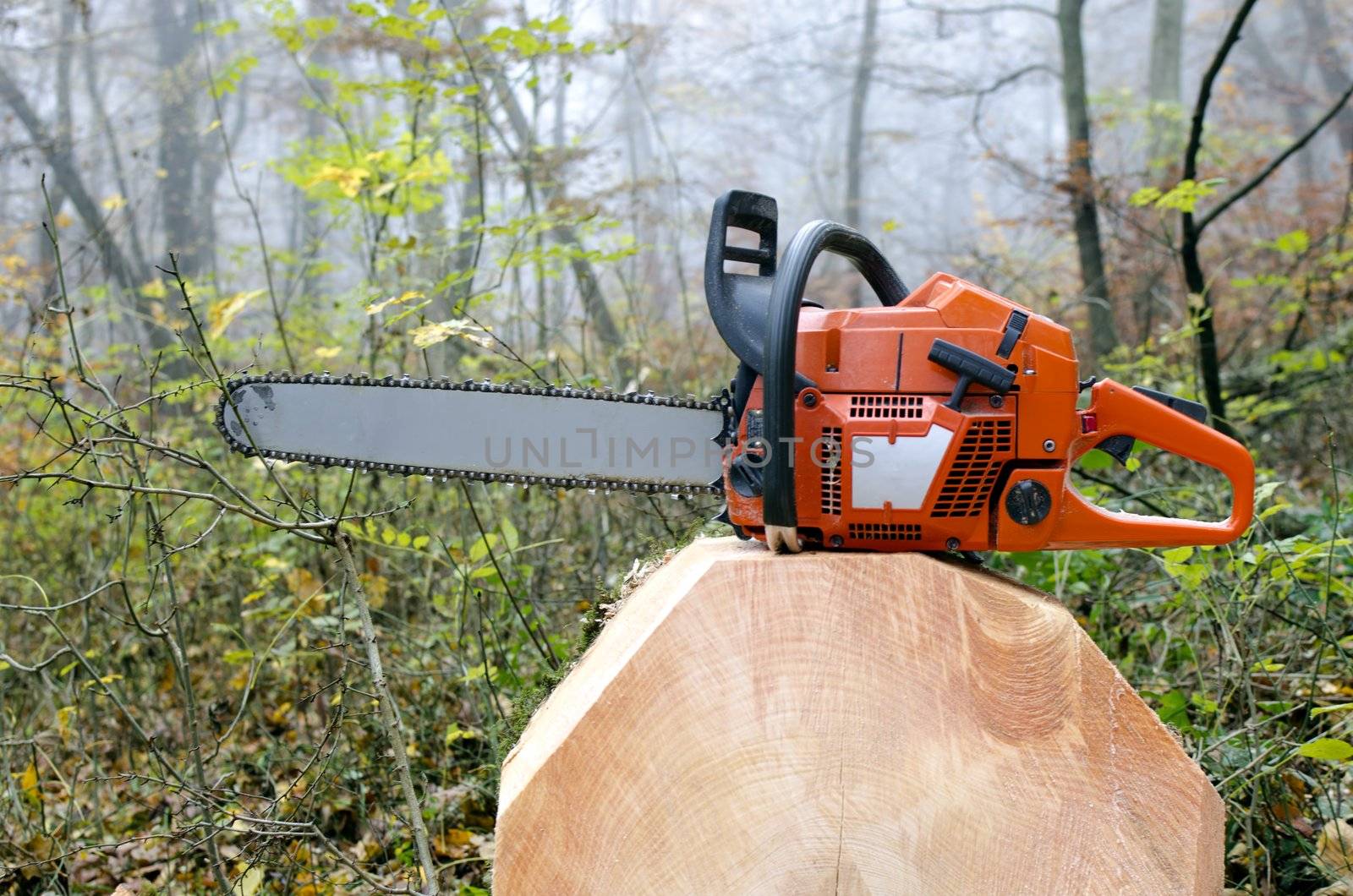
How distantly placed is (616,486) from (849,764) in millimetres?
758

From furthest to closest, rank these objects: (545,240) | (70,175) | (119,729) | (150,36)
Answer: (150,36)
(70,175)
(545,240)
(119,729)

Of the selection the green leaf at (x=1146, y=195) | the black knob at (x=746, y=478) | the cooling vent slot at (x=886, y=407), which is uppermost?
the green leaf at (x=1146, y=195)

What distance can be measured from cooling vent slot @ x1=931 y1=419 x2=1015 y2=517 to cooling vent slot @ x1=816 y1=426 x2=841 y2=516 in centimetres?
16

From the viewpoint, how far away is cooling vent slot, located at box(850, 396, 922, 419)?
1.56 m

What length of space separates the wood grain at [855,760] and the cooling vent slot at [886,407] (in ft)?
0.84

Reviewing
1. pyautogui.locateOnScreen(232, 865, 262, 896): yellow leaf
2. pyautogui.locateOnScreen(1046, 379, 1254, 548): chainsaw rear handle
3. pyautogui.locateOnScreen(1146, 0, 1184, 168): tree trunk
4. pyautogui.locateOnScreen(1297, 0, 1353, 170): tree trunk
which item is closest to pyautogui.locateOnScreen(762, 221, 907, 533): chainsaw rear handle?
pyautogui.locateOnScreen(1046, 379, 1254, 548): chainsaw rear handle

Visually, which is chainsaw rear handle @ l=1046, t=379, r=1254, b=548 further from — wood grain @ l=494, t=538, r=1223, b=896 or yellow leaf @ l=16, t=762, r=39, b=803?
yellow leaf @ l=16, t=762, r=39, b=803

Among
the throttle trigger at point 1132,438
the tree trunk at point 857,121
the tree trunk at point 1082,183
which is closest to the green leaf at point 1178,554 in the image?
the throttle trigger at point 1132,438

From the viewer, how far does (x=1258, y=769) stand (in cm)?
197

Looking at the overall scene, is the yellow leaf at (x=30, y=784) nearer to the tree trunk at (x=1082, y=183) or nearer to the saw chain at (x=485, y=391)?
the saw chain at (x=485, y=391)

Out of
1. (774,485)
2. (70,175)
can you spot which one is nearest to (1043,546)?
(774,485)

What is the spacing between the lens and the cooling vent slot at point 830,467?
1.56 meters

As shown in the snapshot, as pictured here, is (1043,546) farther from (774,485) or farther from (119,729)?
(119,729)

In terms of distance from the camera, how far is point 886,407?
5.12 ft
